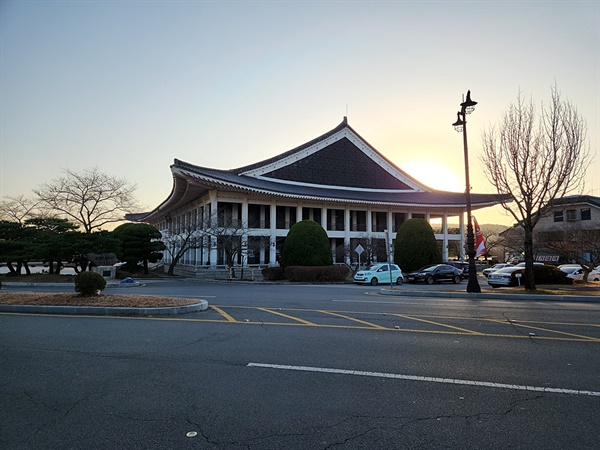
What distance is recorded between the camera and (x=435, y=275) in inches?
1125

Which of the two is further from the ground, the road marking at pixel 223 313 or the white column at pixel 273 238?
the white column at pixel 273 238

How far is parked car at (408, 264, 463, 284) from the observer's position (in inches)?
1115

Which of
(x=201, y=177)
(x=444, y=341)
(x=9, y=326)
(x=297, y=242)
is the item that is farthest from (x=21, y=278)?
(x=444, y=341)

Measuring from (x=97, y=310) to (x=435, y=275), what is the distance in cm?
2355

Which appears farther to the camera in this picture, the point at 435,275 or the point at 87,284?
the point at 435,275

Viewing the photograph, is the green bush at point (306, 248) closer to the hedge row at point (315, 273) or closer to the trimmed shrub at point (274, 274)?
the trimmed shrub at point (274, 274)

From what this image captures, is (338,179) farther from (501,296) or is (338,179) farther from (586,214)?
(586,214)

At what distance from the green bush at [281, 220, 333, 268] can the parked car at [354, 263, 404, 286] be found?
145 inches

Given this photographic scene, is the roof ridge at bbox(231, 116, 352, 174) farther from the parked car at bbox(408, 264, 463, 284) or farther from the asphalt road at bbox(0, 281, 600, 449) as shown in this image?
the asphalt road at bbox(0, 281, 600, 449)

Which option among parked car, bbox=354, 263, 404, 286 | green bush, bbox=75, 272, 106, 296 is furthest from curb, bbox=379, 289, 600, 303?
green bush, bbox=75, 272, 106, 296

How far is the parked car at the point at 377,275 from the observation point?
26.5 m

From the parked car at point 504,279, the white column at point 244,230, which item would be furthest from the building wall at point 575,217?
the white column at point 244,230

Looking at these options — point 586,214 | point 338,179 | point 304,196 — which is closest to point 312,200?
point 304,196

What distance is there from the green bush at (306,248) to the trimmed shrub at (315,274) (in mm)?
1226
